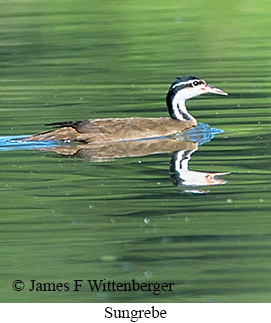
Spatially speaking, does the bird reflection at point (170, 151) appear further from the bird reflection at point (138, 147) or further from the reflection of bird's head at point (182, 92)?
the reflection of bird's head at point (182, 92)

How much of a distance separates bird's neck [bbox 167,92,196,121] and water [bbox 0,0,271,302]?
36cm

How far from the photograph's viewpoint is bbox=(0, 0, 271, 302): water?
36.2 feet

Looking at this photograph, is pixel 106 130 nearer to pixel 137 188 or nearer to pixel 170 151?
pixel 170 151

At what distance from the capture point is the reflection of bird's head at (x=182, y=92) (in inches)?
707

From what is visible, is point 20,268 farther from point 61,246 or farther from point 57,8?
point 57,8

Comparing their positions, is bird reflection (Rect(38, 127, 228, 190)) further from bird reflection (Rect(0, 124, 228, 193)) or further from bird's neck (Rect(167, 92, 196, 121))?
bird's neck (Rect(167, 92, 196, 121))

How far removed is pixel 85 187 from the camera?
13930 mm

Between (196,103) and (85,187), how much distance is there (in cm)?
636

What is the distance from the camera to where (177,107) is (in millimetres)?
18062

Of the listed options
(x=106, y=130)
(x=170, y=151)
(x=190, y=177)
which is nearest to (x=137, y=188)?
(x=190, y=177)

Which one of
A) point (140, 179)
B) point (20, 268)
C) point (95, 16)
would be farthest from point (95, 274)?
point (95, 16)

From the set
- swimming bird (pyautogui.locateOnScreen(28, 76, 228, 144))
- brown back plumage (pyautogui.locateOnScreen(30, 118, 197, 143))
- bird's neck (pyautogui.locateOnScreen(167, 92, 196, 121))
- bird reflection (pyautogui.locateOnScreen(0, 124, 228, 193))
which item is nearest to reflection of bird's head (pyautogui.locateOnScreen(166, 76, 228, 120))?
bird's neck (pyautogui.locateOnScreen(167, 92, 196, 121))

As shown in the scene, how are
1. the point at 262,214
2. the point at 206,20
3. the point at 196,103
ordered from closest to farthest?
the point at 262,214
the point at 196,103
the point at 206,20

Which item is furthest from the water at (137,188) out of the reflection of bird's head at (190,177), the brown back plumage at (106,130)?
the brown back plumage at (106,130)
